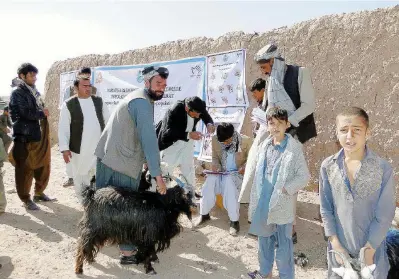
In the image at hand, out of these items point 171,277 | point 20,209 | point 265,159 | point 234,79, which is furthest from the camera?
point 234,79

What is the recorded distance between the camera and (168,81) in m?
6.52

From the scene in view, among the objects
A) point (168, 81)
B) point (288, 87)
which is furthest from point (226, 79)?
point (288, 87)

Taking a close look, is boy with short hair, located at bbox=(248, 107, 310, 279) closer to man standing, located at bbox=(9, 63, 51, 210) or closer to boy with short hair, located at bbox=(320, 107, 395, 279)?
boy with short hair, located at bbox=(320, 107, 395, 279)

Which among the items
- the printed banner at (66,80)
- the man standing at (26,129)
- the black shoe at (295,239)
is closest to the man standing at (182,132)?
the black shoe at (295,239)

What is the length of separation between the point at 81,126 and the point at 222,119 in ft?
7.24

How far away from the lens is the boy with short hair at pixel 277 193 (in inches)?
107

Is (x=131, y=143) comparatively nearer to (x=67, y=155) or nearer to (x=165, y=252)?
(x=165, y=252)

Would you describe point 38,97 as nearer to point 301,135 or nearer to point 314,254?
point 301,135

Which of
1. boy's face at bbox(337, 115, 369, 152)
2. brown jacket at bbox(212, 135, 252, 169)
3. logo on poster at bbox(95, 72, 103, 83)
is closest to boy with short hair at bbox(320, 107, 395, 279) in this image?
boy's face at bbox(337, 115, 369, 152)

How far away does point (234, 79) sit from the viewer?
559 centimetres

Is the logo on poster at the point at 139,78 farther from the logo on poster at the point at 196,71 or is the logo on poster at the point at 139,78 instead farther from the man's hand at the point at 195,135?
the man's hand at the point at 195,135

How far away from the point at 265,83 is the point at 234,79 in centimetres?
169

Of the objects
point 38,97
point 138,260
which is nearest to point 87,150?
point 38,97

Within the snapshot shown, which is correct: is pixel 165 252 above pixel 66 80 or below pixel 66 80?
below
